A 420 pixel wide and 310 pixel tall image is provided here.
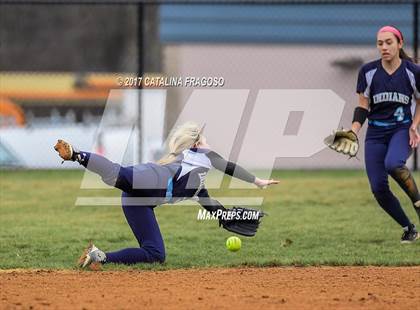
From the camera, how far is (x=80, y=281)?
290 inches

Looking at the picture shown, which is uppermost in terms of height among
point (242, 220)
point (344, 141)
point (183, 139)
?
point (344, 141)

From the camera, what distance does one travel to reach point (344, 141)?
355 inches

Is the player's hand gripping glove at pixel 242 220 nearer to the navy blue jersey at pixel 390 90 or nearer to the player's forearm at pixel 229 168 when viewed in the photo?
the player's forearm at pixel 229 168

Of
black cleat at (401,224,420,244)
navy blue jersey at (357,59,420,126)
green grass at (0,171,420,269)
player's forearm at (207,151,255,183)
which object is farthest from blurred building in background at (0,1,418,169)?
player's forearm at (207,151,255,183)

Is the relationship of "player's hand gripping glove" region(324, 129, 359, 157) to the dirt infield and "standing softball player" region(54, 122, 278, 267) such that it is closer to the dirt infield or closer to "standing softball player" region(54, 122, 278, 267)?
"standing softball player" region(54, 122, 278, 267)

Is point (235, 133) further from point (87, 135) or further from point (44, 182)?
point (44, 182)

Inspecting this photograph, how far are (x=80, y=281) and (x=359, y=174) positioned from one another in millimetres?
9584

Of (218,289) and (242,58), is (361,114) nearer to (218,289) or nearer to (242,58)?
(218,289)

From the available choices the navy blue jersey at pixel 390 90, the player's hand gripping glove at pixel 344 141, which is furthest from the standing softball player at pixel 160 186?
the navy blue jersey at pixel 390 90

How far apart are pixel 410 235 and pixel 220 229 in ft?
7.70

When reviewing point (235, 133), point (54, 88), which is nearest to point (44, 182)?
point (235, 133)

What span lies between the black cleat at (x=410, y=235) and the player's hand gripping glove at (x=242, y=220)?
1741 millimetres

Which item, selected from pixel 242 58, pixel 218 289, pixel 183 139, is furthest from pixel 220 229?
pixel 242 58

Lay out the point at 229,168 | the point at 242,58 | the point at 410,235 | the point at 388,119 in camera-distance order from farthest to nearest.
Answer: the point at 242,58 < the point at 410,235 < the point at 388,119 < the point at 229,168
